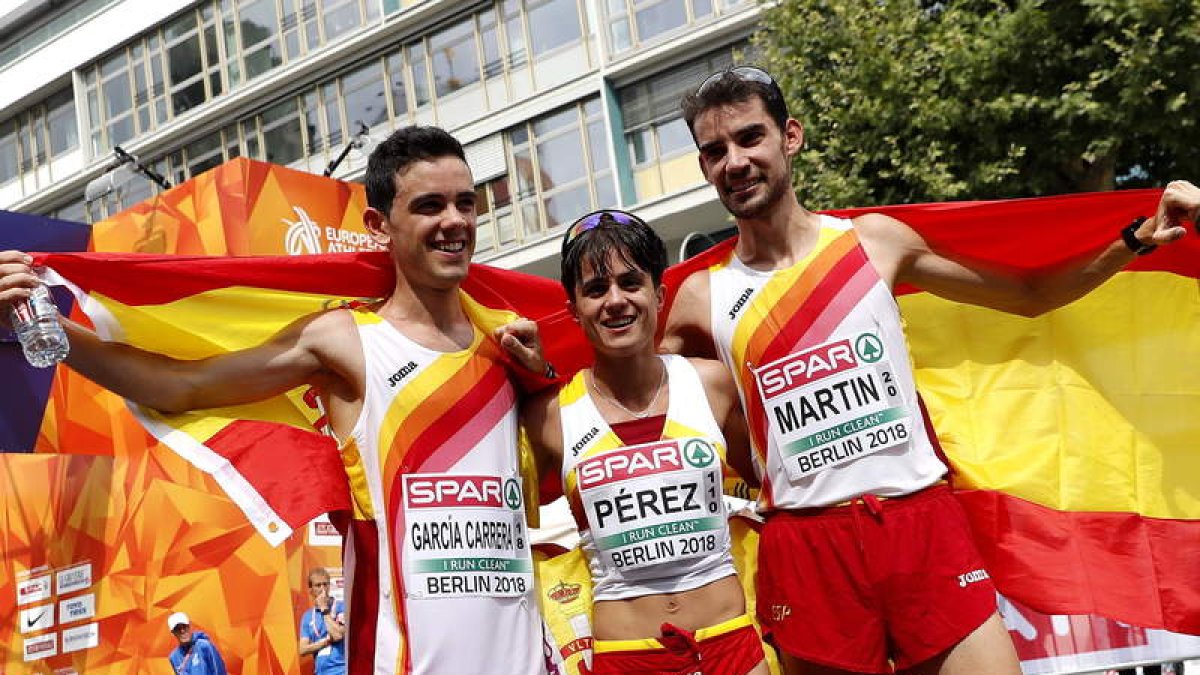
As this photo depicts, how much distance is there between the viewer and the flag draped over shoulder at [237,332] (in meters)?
4.72

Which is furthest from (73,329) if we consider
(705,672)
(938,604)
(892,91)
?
(892,91)

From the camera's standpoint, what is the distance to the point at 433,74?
29234 millimetres

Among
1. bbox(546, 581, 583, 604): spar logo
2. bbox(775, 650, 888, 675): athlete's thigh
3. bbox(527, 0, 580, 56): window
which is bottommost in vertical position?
bbox(775, 650, 888, 675): athlete's thigh

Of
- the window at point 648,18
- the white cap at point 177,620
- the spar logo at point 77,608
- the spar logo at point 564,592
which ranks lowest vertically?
the spar logo at point 564,592

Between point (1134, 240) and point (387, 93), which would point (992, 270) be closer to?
point (1134, 240)

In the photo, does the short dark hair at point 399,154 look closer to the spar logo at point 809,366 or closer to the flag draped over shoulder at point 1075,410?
the flag draped over shoulder at point 1075,410

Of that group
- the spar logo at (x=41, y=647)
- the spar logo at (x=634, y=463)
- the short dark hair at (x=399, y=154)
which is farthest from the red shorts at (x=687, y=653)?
the spar logo at (x=41, y=647)

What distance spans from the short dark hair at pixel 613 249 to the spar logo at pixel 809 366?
0.54m

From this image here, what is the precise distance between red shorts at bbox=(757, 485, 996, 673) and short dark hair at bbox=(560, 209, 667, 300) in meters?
1.05

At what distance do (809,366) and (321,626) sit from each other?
8.20 meters

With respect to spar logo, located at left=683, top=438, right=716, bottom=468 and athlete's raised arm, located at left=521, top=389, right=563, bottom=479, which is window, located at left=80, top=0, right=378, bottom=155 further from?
spar logo, located at left=683, top=438, right=716, bottom=468

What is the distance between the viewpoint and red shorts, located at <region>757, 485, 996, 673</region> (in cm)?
445

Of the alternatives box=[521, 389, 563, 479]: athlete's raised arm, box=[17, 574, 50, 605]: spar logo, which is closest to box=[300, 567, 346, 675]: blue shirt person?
box=[17, 574, 50, 605]: spar logo

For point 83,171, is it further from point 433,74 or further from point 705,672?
point 705,672
